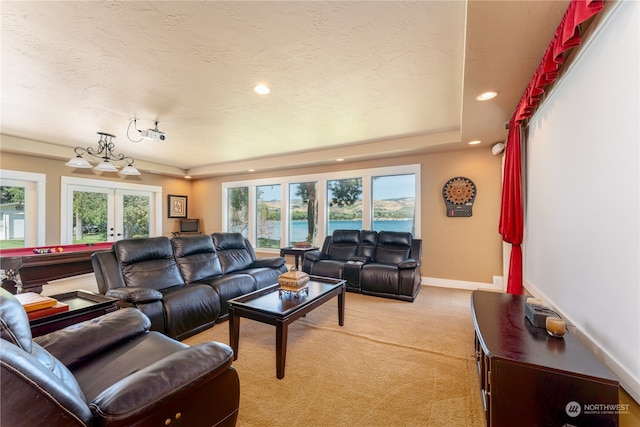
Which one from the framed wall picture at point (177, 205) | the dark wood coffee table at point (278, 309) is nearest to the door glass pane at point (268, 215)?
the framed wall picture at point (177, 205)

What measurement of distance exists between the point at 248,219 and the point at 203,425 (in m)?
6.05

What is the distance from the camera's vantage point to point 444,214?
464 centimetres

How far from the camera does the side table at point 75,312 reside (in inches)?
65.7

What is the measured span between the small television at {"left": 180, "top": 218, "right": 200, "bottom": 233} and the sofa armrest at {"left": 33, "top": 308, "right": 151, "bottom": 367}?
239 inches

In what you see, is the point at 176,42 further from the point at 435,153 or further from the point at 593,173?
the point at 435,153

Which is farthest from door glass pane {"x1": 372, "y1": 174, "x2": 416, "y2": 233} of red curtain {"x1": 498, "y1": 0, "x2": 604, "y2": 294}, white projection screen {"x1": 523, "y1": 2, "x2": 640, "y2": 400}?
white projection screen {"x1": 523, "y1": 2, "x2": 640, "y2": 400}

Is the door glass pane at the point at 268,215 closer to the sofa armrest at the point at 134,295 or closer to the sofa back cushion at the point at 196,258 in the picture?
the sofa back cushion at the point at 196,258

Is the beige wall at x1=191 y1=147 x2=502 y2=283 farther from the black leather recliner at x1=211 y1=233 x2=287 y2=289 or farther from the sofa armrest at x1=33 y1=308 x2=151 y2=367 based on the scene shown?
the sofa armrest at x1=33 y1=308 x2=151 y2=367

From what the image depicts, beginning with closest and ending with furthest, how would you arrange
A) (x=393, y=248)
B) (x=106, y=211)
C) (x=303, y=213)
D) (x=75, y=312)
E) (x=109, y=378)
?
(x=109, y=378), (x=75, y=312), (x=393, y=248), (x=106, y=211), (x=303, y=213)

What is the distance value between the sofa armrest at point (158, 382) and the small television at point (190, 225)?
22.4 ft

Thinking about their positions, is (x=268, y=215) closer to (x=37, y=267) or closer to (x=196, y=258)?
(x=196, y=258)

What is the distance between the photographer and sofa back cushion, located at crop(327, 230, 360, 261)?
15.6ft

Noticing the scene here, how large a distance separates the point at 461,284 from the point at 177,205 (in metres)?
7.17

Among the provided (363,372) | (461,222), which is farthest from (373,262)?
(363,372)
